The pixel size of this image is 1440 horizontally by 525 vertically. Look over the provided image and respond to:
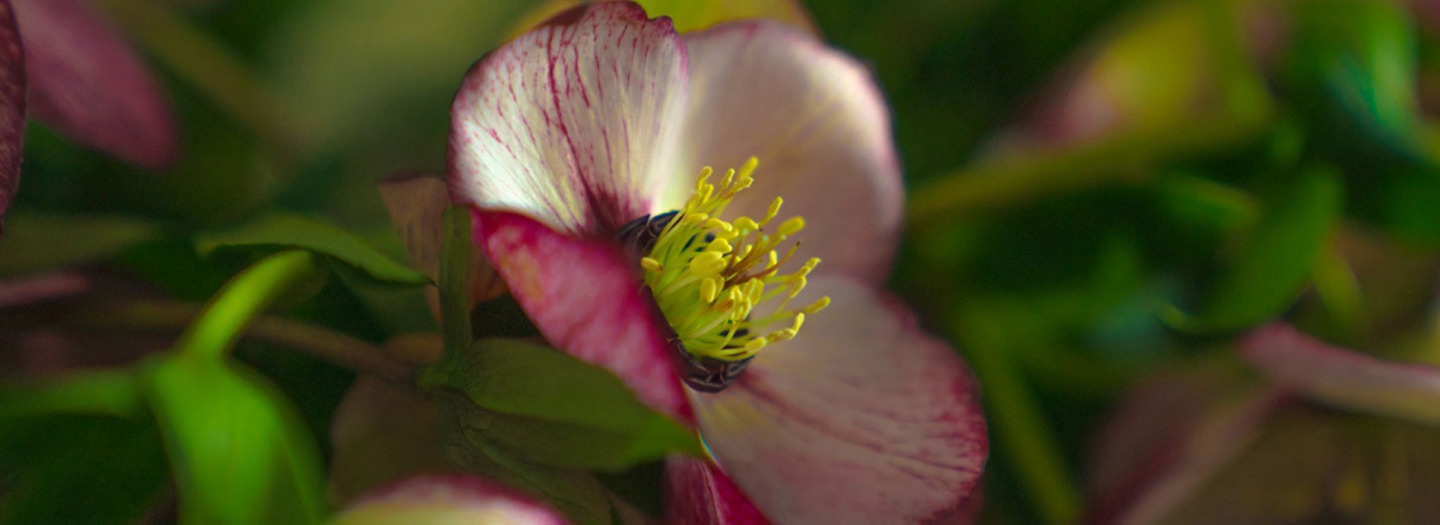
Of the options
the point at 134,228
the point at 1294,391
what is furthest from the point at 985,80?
the point at 134,228

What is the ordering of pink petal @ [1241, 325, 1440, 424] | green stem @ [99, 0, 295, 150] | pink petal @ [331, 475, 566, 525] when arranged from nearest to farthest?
pink petal @ [331, 475, 566, 525] → pink petal @ [1241, 325, 1440, 424] → green stem @ [99, 0, 295, 150]

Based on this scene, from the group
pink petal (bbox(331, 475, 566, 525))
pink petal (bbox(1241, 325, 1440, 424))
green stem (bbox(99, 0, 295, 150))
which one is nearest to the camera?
pink petal (bbox(331, 475, 566, 525))

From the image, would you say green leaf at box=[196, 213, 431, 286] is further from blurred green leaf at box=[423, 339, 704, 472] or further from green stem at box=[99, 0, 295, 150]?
green stem at box=[99, 0, 295, 150]

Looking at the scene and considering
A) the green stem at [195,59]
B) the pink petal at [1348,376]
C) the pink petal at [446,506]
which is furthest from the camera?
the green stem at [195,59]

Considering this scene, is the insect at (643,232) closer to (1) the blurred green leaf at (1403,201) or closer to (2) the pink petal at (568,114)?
(2) the pink petal at (568,114)

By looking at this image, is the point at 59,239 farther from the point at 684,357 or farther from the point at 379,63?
the point at 379,63

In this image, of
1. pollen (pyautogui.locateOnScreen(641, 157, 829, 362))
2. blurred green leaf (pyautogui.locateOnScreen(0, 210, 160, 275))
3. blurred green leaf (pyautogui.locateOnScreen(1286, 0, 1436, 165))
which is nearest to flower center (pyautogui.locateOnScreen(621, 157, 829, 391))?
pollen (pyautogui.locateOnScreen(641, 157, 829, 362))

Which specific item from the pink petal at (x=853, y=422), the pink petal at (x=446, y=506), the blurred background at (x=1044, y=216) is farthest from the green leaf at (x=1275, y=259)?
the pink petal at (x=446, y=506)
